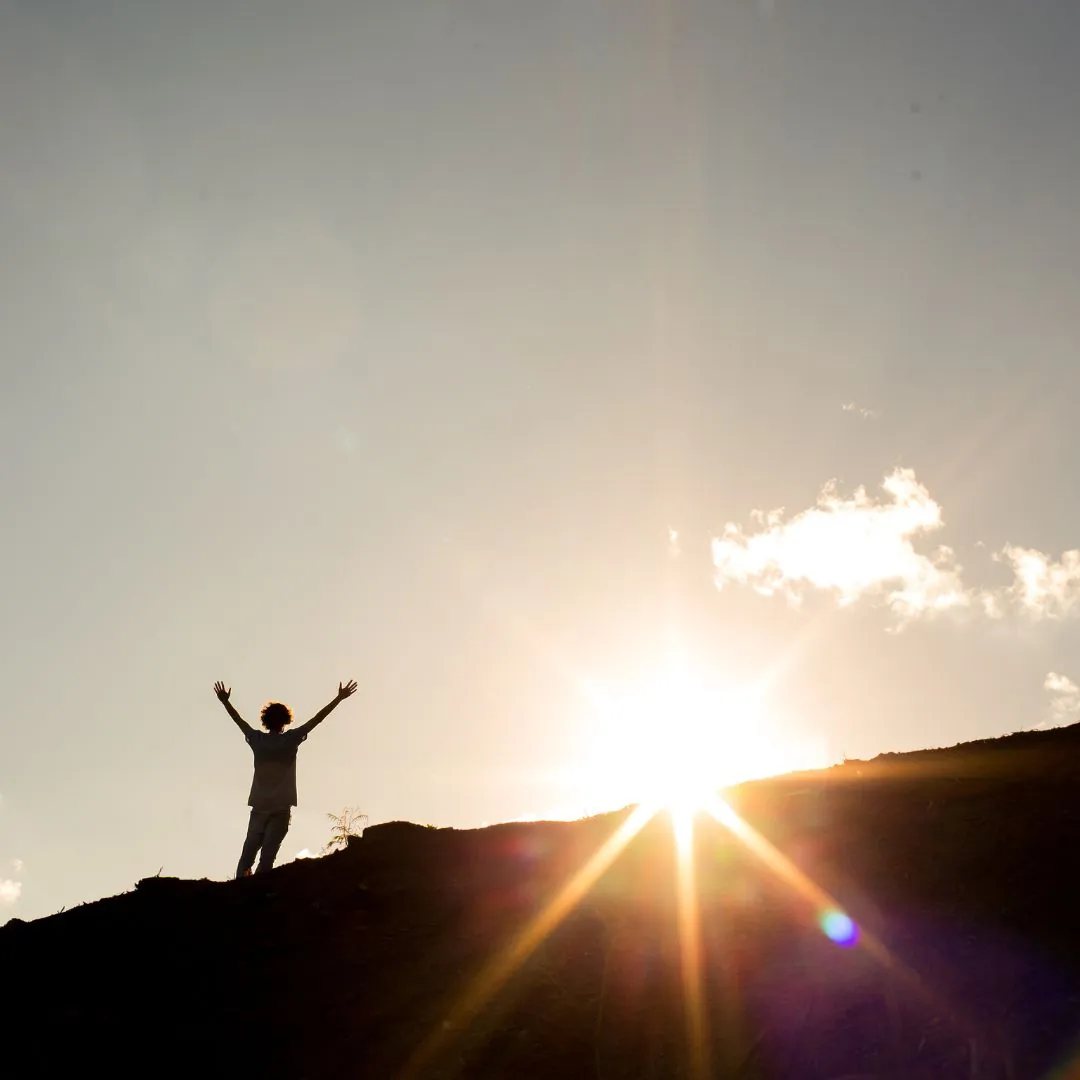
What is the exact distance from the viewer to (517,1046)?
7289 millimetres

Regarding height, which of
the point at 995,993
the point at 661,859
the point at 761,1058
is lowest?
the point at 761,1058

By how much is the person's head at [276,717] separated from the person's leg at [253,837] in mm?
981

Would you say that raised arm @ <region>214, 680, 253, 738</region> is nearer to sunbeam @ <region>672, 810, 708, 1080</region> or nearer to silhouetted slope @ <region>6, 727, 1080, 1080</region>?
silhouetted slope @ <region>6, 727, 1080, 1080</region>

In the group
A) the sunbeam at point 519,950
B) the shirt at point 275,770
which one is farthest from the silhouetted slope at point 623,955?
the shirt at point 275,770

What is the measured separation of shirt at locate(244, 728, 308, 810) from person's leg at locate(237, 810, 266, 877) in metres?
0.14

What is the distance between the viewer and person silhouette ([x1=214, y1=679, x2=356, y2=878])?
406 inches

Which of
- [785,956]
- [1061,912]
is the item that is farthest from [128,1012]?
[1061,912]

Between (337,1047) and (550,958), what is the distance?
2.05 metres

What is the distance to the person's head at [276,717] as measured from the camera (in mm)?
10523

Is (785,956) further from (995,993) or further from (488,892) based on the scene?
(488,892)

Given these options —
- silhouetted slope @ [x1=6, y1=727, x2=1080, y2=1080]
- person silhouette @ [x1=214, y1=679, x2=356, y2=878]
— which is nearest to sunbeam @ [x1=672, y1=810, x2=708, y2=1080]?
silhouetted slope @ [x1=6, y1=727, x2=1080, y2=1080]

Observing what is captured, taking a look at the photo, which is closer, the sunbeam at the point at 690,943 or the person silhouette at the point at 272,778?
the sunbeam at the point at 690,943

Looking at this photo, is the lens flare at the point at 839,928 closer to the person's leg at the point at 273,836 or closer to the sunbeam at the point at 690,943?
the sunbeam at the point at 690,943

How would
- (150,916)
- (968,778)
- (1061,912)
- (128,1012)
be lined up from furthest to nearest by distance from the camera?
(150,916) → (968,778) → (128,1012) → (1061,912)
